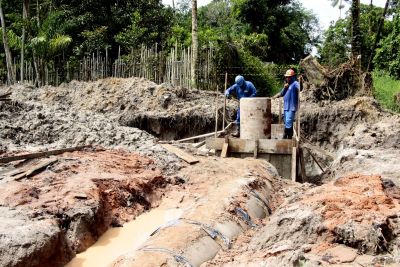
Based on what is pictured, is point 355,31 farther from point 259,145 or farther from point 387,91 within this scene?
point 259,145

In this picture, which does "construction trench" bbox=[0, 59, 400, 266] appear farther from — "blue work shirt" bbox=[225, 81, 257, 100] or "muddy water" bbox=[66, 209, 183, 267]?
"blue work shirt" bbox=[225, 81, 257, 100]

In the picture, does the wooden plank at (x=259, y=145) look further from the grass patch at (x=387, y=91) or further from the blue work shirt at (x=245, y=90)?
the grass patch at (x=387, y=91)

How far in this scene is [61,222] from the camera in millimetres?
6176

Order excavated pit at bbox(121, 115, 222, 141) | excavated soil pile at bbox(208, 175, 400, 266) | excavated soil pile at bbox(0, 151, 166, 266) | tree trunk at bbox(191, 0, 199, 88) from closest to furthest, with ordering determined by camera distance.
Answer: excavated soil pile at bbox(208, 175, 400, 266) → excavated soil pile at bbox(0, 151, 166, 266) → excavated pit at bbox(121, 115, 222, 141) → tree trunk at bbox(191, 0, 199, 88)

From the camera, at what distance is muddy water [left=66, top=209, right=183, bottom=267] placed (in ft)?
19.5

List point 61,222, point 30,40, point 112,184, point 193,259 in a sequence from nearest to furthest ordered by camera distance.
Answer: point 193,259, point 61,222, point 112,184, point 30,40

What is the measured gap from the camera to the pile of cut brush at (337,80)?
51.8 ft

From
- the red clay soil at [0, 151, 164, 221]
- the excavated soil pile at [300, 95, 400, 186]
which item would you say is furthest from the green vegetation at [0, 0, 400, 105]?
the red clay soil at [0, 151, 164, 221]

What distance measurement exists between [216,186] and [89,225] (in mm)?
2617

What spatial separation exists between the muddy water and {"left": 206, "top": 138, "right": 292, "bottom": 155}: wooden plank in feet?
11.4

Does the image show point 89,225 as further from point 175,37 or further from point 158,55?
point 175,37

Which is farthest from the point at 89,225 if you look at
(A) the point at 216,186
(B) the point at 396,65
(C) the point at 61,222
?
(B) the point at 396,65

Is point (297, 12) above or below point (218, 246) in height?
above

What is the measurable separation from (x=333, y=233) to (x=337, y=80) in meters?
12.0
